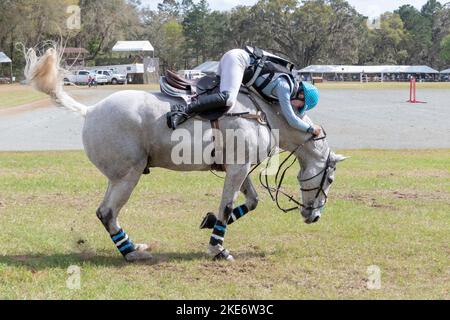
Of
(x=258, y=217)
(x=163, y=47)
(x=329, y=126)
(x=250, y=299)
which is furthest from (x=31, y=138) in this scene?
(x=163, y=47)

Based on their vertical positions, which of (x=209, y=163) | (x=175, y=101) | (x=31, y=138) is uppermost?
(x=175, y=101)

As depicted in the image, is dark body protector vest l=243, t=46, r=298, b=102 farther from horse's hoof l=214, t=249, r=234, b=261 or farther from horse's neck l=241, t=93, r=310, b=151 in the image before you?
horse's hoof l=214, t=249, r=234, b=261

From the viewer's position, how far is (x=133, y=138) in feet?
22.3

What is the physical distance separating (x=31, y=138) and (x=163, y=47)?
101m

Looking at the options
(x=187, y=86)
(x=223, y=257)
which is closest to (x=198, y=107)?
(x=187, y=86)

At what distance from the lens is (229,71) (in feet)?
23.0

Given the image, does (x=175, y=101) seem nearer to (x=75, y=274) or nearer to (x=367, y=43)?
(x=75, y=274)

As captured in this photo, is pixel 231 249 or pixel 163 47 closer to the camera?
pixel 231 249

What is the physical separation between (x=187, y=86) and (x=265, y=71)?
3.07ft

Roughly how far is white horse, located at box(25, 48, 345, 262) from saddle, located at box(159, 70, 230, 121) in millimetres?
147

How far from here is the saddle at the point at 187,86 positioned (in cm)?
711

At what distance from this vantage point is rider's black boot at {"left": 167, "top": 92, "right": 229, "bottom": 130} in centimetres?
677

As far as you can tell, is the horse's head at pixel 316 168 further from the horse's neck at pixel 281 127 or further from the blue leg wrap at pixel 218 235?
the blue leg wrap at pixel 218 235

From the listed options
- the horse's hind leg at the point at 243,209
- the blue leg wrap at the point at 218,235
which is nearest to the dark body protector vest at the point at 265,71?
the horse's hind leg at the point at 243,209
